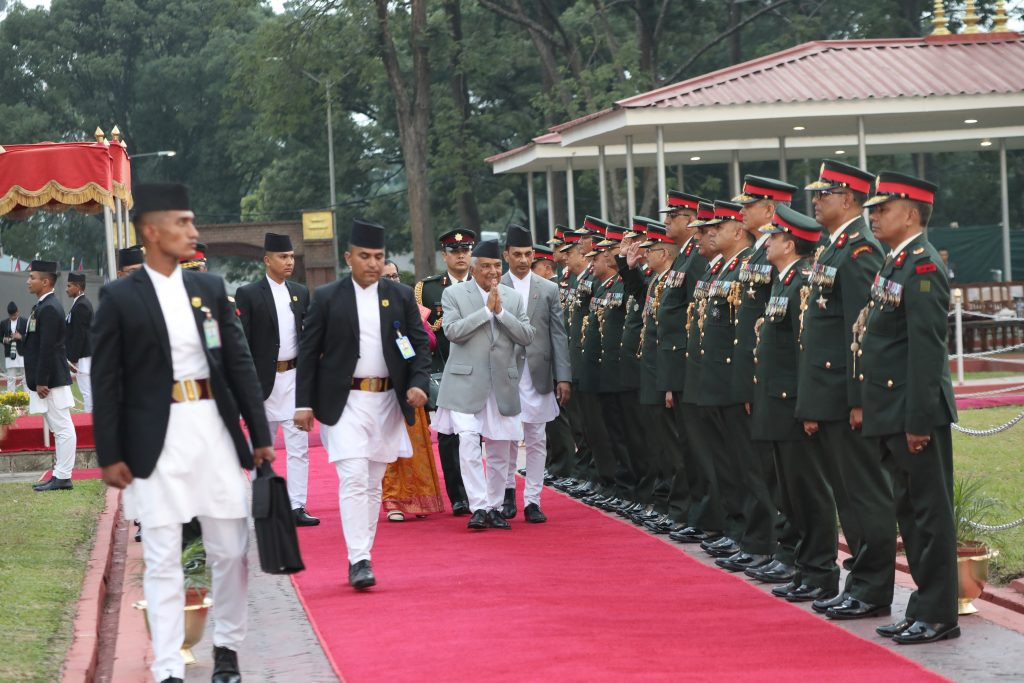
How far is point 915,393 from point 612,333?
200 inches

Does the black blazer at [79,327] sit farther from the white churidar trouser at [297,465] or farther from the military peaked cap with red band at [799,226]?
the military peaked cap with red band at [799,226]

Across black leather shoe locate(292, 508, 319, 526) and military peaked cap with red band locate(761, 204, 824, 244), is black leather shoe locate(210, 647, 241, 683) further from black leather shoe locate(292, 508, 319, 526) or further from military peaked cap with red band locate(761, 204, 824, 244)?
black leather shoe locate(292, 508, 319, 526)

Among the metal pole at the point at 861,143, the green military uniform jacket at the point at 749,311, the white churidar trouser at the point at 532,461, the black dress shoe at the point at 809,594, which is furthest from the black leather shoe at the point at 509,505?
the metal pole at the point at 861,143

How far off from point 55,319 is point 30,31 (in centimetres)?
5642

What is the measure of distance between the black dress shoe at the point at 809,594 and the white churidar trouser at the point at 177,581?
313 centimetres

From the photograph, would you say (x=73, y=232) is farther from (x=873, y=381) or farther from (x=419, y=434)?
(x=873, y=381)

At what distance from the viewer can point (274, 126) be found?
47.5 metres

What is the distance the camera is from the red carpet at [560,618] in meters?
6.62

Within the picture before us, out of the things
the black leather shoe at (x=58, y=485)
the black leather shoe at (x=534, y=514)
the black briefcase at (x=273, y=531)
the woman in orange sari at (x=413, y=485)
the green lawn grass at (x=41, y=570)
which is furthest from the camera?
the black leather shoe at (x=58, y=485)

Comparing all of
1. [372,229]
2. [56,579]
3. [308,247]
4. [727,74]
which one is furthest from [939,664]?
[308,247]

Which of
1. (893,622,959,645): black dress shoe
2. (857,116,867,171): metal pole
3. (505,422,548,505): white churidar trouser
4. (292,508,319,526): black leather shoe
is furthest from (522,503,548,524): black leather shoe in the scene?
(857,116,867,171): metal pole

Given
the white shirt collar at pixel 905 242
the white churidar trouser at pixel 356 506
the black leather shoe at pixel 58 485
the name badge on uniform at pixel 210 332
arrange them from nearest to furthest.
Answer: the name badge on uniform at pixel 210 332 → the white shirt collar at pixel 905 242 → the white churidar trouser at pixel 356 506 → the black leather shoe at pixel 58 485

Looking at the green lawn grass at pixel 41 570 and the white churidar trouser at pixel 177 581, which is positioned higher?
the white churidar trouser at pixel 177 581

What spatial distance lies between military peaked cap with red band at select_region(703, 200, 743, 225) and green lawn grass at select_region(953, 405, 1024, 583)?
2544 millimetres
